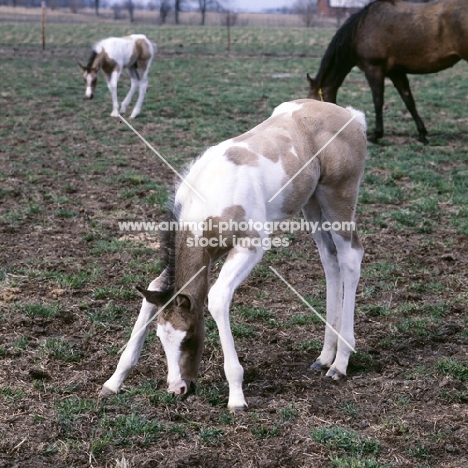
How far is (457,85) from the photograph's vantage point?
53.8ft

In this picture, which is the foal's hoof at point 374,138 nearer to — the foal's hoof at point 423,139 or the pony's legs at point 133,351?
the foal's hoof at point 423,139

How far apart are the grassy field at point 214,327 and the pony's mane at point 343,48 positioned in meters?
1.36

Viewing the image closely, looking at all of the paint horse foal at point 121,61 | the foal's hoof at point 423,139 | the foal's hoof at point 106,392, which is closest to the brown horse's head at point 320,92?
the foal's hoof at point 423,139

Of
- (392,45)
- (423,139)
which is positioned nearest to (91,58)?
(392,45)

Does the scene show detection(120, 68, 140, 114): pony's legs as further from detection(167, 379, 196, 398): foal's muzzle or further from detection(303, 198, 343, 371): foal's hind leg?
detection(167, 379, 196, 398): foal's muzzle

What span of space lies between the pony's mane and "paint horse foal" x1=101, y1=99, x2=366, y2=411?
21.4 ft

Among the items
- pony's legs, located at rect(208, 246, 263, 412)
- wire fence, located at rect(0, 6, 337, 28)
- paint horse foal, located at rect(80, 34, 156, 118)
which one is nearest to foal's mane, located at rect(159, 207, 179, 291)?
pony's legs, located at rect(208, 246, 263, 412)

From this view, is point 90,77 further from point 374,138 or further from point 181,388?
point 181,388

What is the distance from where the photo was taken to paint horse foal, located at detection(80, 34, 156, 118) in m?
13.2

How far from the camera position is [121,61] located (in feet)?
43.7

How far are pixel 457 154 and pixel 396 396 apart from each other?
6625 millimetres

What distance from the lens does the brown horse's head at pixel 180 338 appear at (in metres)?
3.57

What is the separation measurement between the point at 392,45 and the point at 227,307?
8031 millimetres

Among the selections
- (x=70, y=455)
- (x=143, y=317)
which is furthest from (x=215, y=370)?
(x=70, y=455)
